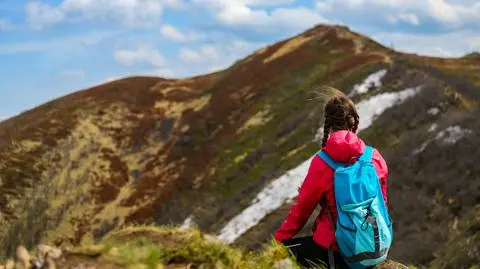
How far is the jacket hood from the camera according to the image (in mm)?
6258

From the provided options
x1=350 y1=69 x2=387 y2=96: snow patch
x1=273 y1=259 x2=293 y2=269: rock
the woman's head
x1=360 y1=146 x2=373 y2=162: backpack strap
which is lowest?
x1=273 y1=259 x2=293 y2=269: rock

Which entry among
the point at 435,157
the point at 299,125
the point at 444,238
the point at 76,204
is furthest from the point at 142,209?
the point at 444,238

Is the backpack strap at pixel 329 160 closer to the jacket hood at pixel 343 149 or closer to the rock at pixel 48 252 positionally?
the jacket hood at pixel 343 149

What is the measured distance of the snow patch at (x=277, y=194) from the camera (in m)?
37.5

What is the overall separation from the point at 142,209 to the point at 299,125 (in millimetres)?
16755

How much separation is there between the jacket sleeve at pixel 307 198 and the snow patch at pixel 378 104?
35471 millimetres

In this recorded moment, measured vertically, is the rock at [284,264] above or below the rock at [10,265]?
below

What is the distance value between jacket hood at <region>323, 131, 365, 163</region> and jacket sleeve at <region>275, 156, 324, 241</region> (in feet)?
0.52

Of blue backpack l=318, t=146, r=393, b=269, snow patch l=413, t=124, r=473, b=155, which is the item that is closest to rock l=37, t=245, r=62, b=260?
blue backpack l=318, t=146, r=393, b=269

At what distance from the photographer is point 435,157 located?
95.4ft

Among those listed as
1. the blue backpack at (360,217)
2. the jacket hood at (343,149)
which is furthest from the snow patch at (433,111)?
the blue backpack at (360,217)

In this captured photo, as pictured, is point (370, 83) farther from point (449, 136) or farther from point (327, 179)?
point (327, 179)

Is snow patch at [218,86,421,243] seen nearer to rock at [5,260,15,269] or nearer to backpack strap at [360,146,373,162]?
backpack strap at [360,146,373,162]

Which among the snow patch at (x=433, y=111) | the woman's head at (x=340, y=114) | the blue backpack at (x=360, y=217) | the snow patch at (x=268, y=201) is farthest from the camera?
the snow patch at (x=268, y=201)
